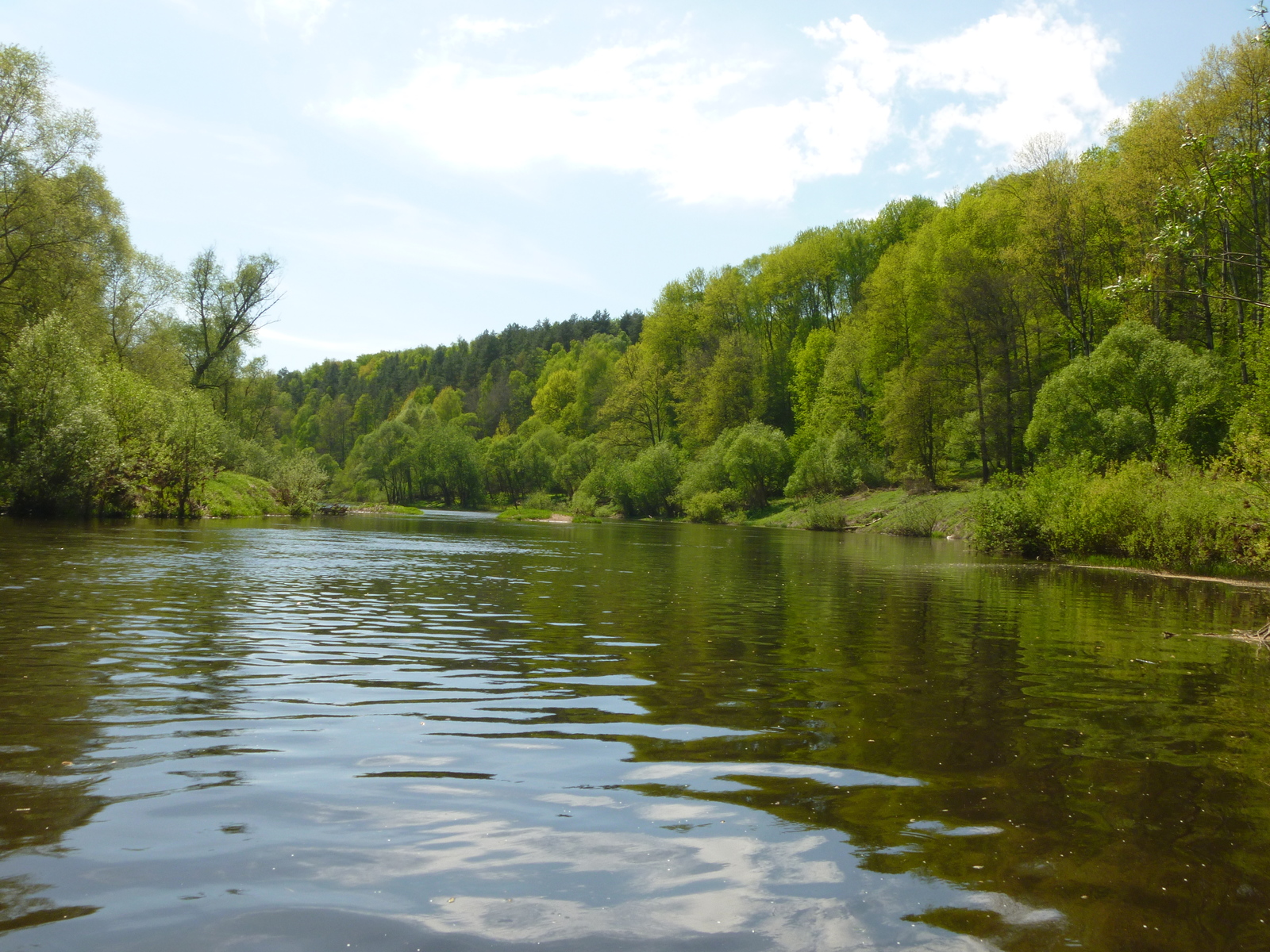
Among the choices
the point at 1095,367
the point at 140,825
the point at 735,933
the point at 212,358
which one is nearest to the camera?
the point at 735,933

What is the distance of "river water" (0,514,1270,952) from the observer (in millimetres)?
3645

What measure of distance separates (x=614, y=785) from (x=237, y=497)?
51.5m

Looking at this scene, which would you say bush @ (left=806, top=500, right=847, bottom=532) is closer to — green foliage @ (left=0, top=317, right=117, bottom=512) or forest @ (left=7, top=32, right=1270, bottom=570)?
forest @ (left=7, top=32, right=1270, bottom=570)

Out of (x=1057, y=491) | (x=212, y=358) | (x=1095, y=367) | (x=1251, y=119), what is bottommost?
(x=1057, y=491)

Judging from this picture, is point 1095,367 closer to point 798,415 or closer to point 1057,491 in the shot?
point 1057,491

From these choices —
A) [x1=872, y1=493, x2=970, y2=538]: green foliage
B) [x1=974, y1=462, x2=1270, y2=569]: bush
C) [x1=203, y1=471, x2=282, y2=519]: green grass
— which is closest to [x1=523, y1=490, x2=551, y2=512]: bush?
[x1=203, y1=471, x2=282, y2=519]: green grass

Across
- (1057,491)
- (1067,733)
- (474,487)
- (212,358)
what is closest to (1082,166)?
(1057,491)

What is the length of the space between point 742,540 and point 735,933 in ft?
129

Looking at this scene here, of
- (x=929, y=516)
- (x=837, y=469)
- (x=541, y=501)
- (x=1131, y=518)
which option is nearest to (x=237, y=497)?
(x=541, y=501)

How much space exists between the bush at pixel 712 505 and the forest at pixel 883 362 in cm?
30

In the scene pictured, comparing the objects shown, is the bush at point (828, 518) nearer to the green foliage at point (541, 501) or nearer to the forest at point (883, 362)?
the forest at point (883, 362)

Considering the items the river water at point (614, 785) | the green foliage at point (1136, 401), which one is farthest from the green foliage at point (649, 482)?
the river water at point (614, 785)

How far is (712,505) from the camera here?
70.5m

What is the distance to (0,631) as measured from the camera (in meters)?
9.89
